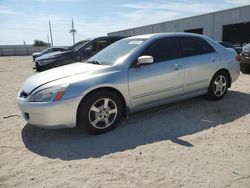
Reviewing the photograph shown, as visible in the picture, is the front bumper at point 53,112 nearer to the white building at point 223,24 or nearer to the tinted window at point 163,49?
the tinted window at point 163,49

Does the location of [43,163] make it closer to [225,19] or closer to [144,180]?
[144,180]

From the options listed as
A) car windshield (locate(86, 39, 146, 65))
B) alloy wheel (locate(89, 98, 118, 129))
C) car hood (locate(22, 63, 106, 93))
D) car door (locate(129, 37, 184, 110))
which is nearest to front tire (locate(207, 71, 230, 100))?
car door (locate(129, 37, 184, 110))

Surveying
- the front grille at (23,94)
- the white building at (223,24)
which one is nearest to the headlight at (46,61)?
the front grille at (23,94)

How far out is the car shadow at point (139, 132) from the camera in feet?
12.2

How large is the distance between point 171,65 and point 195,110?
113 centimetres

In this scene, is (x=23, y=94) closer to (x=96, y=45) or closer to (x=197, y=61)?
(x=197, y=61)

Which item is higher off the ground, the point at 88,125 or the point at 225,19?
the point at 225,19

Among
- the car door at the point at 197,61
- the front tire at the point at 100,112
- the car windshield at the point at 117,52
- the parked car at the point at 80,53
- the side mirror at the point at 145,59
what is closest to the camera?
the front tire at the point at 100,112

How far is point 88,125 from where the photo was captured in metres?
4.06

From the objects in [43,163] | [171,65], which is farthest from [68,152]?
[171,65]

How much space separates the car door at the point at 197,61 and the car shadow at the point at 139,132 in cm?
52

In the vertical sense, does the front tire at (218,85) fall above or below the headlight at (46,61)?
below

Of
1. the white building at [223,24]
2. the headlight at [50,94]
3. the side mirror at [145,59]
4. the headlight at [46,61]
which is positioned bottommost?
the headlight at [46,61]

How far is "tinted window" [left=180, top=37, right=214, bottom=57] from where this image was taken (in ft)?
17.4
